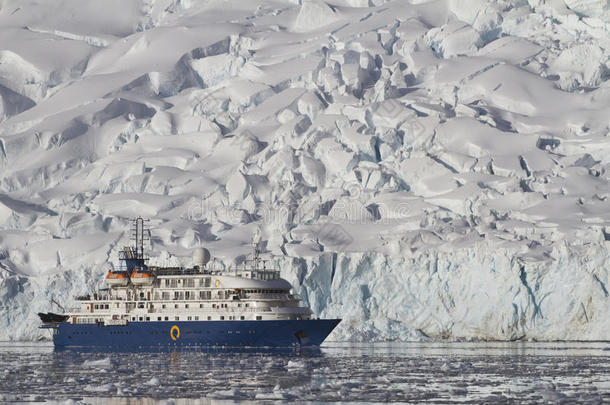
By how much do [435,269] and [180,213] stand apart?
799 inches

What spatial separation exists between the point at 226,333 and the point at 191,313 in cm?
220

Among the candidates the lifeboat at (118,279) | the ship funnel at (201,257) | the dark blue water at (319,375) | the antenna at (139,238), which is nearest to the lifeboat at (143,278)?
the lifeboat at (118,279)

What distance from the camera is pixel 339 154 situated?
2803 inches

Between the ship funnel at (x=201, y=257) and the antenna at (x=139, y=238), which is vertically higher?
the antenna at (x=139, y=238)

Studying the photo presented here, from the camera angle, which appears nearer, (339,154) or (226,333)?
(226,333)

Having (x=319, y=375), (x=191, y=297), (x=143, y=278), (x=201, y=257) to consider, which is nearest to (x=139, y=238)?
(x=201, y=257)

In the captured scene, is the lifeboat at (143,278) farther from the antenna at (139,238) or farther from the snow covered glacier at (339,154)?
the snow covered glacier at (339,154)

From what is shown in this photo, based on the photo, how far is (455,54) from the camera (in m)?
84.2

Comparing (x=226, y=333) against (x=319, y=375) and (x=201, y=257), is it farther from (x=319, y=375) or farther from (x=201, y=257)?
(x=319, y=375)

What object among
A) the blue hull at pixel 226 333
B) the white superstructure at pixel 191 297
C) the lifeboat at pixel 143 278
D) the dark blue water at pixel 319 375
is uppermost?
the lifeboat at pixel 143 278

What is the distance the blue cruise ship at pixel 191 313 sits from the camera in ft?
167

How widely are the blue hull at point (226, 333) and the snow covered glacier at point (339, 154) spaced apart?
617 centimetres

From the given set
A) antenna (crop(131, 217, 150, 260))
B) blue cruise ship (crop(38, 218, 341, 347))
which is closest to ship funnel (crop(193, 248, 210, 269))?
blue cruise ship (crop(38, 218, 341, 347))

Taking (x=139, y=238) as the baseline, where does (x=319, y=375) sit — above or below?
below
